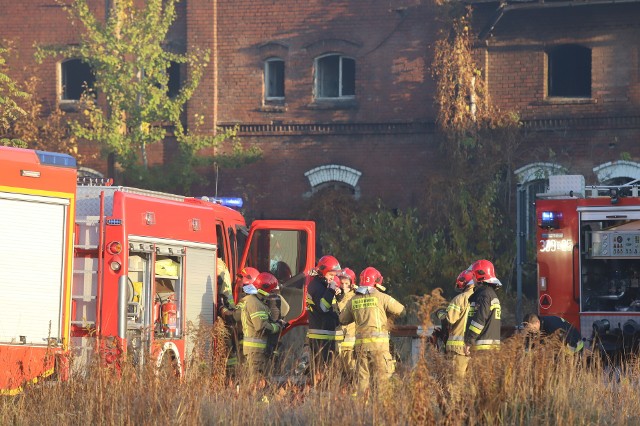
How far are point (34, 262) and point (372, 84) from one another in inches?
615

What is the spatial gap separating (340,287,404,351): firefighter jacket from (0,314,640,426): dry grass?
7.14ft

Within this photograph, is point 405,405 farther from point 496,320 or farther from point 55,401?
point 496,320

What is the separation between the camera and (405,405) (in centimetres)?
897

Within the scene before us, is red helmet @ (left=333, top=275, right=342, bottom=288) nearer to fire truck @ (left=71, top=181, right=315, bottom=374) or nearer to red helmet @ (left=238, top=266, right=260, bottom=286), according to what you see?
red helmet @ (left=238, top=266, right=260, bottom=286)

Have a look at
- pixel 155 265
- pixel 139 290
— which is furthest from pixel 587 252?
pixel 139 290

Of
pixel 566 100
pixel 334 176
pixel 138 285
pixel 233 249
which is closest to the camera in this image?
pixel 138 285

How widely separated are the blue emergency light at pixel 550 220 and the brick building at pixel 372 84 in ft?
27.6

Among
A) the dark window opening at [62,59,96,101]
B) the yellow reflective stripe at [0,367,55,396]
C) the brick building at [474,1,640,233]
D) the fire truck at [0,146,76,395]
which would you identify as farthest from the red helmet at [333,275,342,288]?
the dark window opening at [62,59,96,101]

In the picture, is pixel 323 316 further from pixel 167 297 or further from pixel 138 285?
pixel 138 285

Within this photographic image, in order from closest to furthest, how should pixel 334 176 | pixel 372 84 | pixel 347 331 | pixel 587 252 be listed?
pixel 347 331 → pixel 587 252 → pixel 372 84 → pixel 334 176

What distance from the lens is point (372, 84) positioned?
26844 millimetres

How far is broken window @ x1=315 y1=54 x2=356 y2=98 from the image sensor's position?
27250mm

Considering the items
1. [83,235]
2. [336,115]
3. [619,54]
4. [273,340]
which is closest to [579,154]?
[619,54]

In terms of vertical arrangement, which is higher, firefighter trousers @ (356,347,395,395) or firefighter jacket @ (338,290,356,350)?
→ firefighter jacket @ (338,290,356,350)
